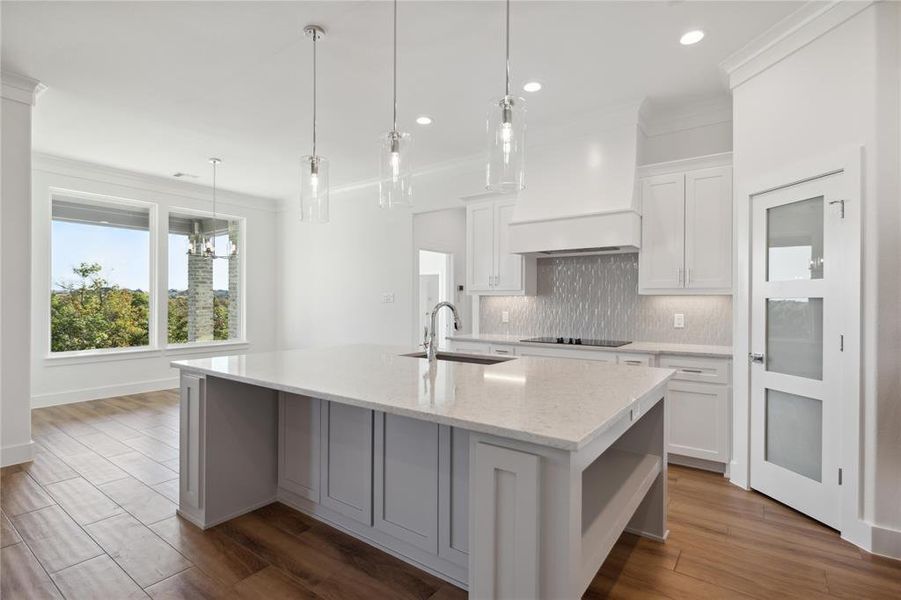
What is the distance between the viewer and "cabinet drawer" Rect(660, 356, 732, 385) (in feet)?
10.7

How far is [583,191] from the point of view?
13.0 ft

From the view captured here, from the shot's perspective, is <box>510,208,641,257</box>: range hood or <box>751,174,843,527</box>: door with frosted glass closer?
<box>751,174,843,527</box>: door with frosted glass

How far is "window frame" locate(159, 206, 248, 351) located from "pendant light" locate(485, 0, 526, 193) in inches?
223

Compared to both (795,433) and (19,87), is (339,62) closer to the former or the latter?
(19,87)

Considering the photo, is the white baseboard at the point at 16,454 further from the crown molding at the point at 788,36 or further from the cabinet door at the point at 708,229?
the crown molding at the point at 788,36

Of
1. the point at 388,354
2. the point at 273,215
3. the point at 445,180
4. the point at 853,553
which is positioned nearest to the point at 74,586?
the point at 388,354

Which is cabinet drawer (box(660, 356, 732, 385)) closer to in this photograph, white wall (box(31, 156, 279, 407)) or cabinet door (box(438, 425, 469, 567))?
cabinet door (box(438, 425, 469, 567))

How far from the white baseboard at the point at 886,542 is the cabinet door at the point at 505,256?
2963mm

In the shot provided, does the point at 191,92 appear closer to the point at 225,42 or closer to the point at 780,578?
the point at 225,42

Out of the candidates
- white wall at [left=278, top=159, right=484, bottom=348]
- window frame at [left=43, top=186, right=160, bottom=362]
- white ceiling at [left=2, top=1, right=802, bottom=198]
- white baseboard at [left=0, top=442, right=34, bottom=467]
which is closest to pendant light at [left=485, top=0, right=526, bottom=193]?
white ceiling at [left=2, top=1, right=802, bottom=198]

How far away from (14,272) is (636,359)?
4758 millimetres

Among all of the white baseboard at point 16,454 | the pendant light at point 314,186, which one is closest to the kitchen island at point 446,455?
the pendant light at point 314,186

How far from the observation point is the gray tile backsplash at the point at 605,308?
3803 millimetres

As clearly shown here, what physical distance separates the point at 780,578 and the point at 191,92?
15.6 ft
